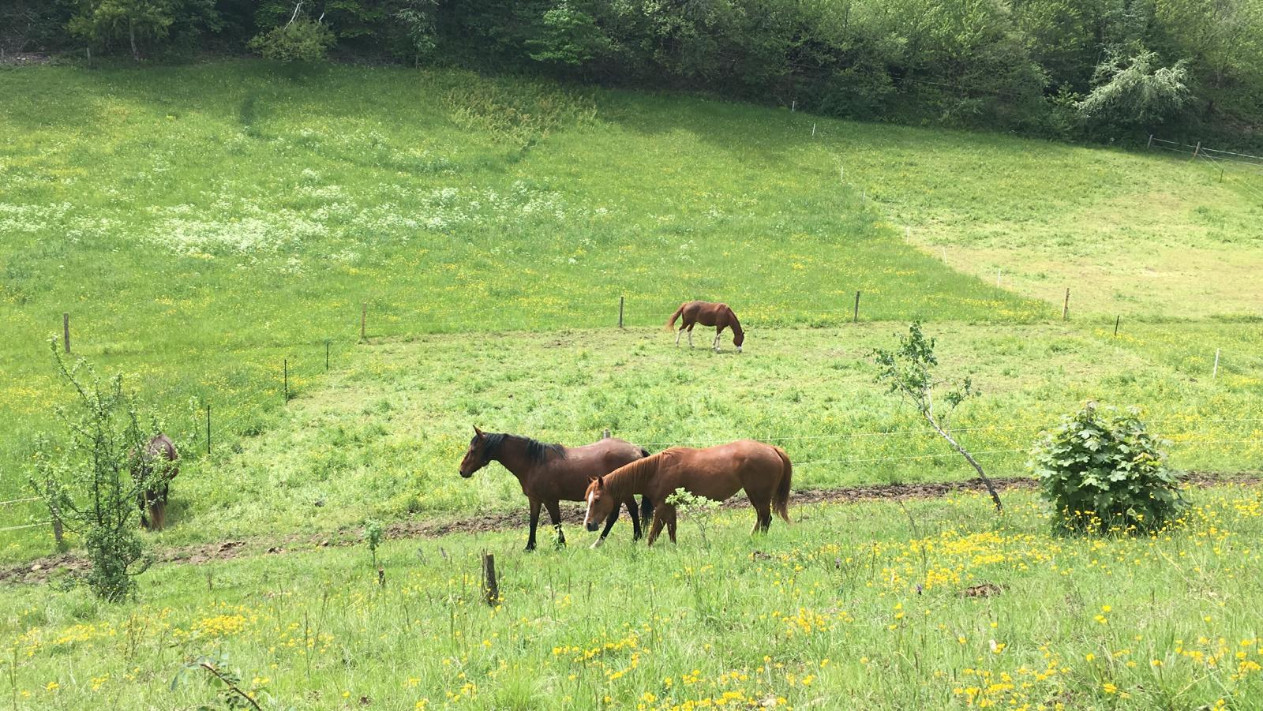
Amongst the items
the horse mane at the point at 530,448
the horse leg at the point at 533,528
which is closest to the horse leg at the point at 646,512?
the horse mane at the point at 530,448

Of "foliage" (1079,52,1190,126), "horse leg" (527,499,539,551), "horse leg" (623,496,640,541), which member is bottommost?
"horse leg" (527,499,539,551)

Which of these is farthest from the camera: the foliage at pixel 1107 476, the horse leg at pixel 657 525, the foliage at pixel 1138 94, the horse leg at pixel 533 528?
the foliage at pixel 1138 94

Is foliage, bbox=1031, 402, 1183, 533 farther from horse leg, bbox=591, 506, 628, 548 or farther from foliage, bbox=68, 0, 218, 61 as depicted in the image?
foliage, bbox=68, 0, 218, 61

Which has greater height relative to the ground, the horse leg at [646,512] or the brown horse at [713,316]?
the brown horse at [713,316]

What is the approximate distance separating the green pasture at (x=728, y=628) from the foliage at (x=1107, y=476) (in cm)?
45

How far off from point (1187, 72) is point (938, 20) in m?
18.4

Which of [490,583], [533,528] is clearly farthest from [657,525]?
[490,583]

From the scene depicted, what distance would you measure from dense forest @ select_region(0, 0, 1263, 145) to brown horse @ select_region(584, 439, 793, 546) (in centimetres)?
4771

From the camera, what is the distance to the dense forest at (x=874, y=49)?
185 ft

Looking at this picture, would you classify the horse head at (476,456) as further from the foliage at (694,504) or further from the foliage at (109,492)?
the foliage at (109,492)

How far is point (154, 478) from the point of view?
12438mm

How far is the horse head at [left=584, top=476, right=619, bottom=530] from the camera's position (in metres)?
12.5

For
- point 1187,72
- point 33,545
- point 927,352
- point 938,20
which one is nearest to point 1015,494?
point 927,352

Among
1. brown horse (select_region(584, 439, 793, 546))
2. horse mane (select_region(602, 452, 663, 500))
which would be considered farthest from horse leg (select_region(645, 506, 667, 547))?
horse mane (select_region(602, 452, 663, 500))
